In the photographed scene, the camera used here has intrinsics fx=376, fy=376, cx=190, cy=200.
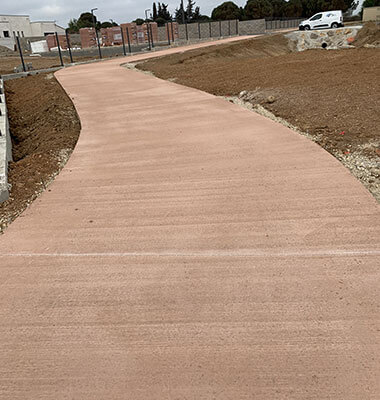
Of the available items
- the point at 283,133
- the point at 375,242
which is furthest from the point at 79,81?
the point at 375,242

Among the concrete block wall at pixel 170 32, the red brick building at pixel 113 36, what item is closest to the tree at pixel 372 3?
the concrete block wall at pixel 170 32

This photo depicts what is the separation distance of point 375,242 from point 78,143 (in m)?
5.58

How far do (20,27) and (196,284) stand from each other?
327 ft

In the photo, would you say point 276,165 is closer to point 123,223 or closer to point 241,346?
point 123,223

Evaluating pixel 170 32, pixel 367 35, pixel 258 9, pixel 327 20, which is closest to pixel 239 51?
pixel 327 20

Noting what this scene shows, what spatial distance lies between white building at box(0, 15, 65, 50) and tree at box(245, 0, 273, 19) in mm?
48502

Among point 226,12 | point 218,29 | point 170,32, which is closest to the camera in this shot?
point 170,32

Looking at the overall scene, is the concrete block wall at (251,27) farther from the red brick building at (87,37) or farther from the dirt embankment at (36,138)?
the dirt embankment at (36,138)

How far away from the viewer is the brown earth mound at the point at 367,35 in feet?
110

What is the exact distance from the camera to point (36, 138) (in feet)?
28.2

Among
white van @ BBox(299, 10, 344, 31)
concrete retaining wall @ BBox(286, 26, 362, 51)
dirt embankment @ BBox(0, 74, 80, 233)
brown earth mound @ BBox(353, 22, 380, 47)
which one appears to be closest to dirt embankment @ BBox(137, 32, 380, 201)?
dirt embankment @ BBox(0, 74, 80, 233)

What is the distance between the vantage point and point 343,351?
2443 millimetres

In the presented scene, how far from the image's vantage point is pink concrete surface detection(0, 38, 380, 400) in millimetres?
2350

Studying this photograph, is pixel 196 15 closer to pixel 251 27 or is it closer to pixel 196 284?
pixel 251 27
